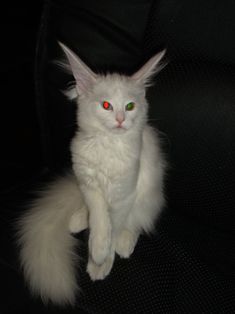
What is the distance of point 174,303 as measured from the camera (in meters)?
1.03

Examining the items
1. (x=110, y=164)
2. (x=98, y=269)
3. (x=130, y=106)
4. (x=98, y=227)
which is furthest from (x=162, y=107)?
(x=98, y=269)

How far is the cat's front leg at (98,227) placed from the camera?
1048 mm

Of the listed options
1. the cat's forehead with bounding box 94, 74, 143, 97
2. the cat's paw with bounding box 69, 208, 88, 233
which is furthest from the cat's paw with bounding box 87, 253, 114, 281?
the cat's forehead with bounding box 94, 74, 143, 97

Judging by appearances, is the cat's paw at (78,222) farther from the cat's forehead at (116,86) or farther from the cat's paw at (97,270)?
the cat's forehead at (116,86)

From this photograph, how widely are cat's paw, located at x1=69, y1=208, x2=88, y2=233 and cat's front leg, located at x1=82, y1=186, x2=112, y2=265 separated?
0.45 ft

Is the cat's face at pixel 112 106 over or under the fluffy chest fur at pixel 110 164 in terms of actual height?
over

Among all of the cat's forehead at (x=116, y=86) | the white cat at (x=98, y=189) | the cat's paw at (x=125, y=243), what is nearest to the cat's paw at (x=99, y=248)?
the white cat at (x=98, y=189)

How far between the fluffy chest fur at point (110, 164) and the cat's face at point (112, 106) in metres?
0.05

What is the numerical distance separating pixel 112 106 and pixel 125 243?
48cm

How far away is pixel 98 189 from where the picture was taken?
1119mm

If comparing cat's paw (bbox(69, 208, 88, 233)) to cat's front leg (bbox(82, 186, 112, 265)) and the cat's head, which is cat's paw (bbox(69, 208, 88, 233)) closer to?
cat's front leg (bbox(82, 186, 112, 265))

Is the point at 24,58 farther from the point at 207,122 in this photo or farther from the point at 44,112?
the point at 207,122

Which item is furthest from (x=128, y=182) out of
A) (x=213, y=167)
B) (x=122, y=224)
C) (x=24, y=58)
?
(x=24, y=58)

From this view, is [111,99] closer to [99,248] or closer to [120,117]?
[120,117]
